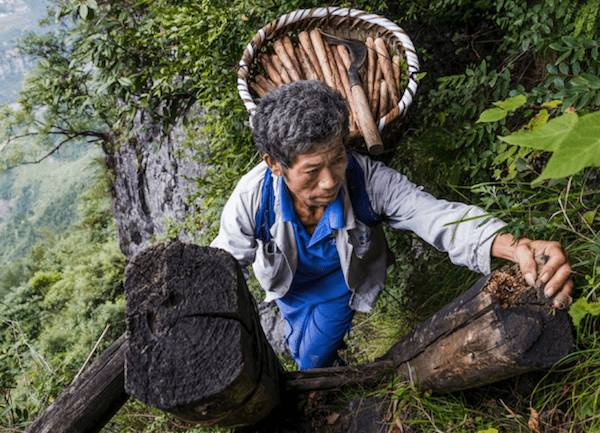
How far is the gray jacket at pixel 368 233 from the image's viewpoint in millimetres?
1780

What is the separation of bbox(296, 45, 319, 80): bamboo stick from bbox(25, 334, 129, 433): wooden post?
2008 mm

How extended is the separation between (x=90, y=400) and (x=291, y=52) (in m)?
2.38

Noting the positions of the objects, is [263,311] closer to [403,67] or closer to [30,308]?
[403,67]

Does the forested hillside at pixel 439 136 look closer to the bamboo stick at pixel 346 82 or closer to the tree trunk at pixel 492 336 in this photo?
the tree trunk at pixel 492 336

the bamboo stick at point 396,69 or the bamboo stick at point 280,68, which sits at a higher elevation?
the bamboo stick at point 280,68

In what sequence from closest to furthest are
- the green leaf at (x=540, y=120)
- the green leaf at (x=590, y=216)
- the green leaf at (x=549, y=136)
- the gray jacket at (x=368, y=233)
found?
the green leaf at (x=549, y=136) → the green leaf at (x=590, y=216) → the green leaf at (x=540, y=120) → the gray jacket at (x=368, y=233)

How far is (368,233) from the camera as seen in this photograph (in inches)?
89.7

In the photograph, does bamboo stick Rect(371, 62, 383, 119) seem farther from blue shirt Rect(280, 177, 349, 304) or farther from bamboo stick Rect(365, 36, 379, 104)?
blue shirt Rect(280, 177, 349, 304)

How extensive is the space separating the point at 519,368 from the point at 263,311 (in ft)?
11.8

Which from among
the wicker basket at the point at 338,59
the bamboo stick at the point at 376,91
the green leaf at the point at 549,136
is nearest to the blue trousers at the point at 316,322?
the wicker basket at the point at 338,59

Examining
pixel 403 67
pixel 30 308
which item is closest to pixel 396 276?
pixel 403 67

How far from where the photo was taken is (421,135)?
10.4ft

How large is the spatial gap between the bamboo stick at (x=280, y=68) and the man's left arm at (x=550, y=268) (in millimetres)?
1858

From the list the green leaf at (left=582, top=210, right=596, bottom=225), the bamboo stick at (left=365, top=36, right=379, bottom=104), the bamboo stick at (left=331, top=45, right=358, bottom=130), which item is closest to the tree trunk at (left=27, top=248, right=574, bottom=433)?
the green leaf at (left=582, top=210, right=596, bottom=225)
